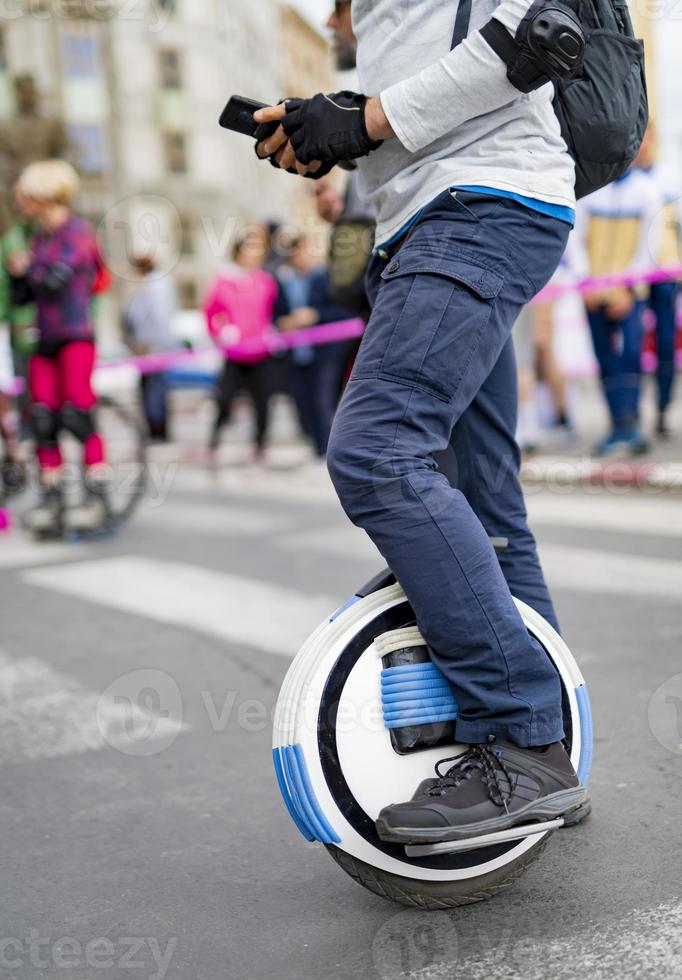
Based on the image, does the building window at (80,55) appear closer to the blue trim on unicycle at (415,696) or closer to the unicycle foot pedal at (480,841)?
the blue trim on unicycle at (415,696)

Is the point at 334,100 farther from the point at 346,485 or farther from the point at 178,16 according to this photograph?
the point at 178,16

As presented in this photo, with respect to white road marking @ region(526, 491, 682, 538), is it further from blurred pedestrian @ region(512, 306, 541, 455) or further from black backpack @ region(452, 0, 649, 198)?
black backpack @ region(452, 0, 649, 198)

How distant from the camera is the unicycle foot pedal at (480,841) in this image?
2.13m

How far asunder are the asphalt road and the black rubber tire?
45 millimetres

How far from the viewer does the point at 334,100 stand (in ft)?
7.45

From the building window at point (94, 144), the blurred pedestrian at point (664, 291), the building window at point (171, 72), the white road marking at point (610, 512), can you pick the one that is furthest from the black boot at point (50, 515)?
the building window at point (171, 72)

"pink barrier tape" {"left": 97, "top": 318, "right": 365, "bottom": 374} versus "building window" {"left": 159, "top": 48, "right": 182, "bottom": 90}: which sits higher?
"building window" {"left": 159, "top": 48, "right": 182, "bottom": 90}

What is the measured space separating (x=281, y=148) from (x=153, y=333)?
11.1 meters

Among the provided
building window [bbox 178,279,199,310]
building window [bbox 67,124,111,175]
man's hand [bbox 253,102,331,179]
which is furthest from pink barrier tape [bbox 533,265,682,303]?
building window [bbox 67,124,111,175]

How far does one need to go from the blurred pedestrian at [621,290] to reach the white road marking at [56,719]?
16.3 ft

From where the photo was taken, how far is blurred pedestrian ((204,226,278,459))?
11055mm

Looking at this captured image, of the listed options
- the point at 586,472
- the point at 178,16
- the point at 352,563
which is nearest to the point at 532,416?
the point at 586,472

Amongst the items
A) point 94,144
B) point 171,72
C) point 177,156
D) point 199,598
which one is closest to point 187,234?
point 177,156

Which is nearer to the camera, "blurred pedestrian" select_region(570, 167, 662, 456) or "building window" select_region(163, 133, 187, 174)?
"blurred pedestrian" select_region(570, 167, 662, 456)
